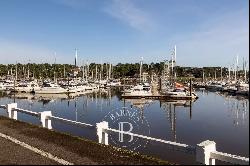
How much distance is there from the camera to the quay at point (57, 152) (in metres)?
12.1

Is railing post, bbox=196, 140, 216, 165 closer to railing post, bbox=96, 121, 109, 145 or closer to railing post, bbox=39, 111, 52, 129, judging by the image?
railing post, bbox=96, 121, 109, 145

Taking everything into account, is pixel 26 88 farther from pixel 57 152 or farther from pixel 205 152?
pixel 205 152

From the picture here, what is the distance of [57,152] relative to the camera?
530 inches

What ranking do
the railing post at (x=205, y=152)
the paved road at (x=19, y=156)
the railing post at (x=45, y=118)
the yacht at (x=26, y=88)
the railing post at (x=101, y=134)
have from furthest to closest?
the yacht at (x=26, y=88) → the railing post at (x=45, y=118) → the railing post at (x=101, y=134) → the paved road at (x=19, y=156) → the railing post at (x=205, y=152)

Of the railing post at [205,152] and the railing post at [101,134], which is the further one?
the railing post at [101,134]

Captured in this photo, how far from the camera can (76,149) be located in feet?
45.9

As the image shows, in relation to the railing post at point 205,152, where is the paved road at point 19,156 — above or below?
below

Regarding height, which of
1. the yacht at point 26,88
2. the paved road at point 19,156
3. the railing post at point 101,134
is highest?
the railing post at point 101,134

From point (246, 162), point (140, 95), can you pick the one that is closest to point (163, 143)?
point (246, 162)

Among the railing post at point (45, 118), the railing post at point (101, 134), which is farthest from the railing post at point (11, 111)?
the railing post at point (101, 134)

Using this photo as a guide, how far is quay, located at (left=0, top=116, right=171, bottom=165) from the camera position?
476 inches

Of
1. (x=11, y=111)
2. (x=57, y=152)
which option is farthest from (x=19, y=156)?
(x=11, y=111)

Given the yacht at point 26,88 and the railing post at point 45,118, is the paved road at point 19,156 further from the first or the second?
the yacht at point 26,88

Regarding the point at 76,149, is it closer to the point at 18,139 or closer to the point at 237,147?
the point at 18,139
